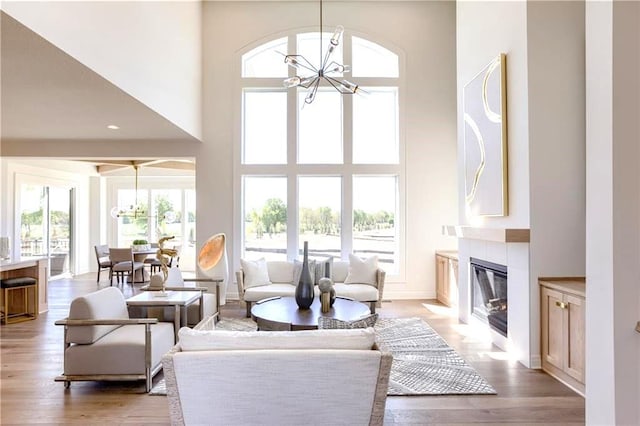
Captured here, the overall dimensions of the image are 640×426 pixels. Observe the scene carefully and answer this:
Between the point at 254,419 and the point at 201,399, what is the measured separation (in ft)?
1.03

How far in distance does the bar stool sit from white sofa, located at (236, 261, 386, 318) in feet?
9.89

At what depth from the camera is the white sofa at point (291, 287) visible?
582 cm

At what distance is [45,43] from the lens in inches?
108

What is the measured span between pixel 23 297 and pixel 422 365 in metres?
5.80

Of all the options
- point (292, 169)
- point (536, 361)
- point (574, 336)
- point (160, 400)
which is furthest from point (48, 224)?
point (574, 336)

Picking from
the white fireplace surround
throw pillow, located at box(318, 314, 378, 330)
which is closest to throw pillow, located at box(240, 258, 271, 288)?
the white fireplace surround

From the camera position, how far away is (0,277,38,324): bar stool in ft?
18.6

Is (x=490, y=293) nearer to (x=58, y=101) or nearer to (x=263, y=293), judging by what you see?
(x=263, y=293)

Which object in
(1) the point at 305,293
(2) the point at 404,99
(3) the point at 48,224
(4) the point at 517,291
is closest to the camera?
(4) the point at 517,291

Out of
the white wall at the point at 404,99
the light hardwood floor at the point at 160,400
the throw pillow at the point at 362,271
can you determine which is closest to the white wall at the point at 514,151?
the light hardwood floor at the point at 160,400

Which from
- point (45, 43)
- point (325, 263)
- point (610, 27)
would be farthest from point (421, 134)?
point (45, 43)

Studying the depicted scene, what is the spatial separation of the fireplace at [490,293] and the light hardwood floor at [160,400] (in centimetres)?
36

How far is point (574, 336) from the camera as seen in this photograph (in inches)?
134

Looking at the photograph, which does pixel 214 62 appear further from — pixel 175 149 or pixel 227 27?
pixel 175 149
